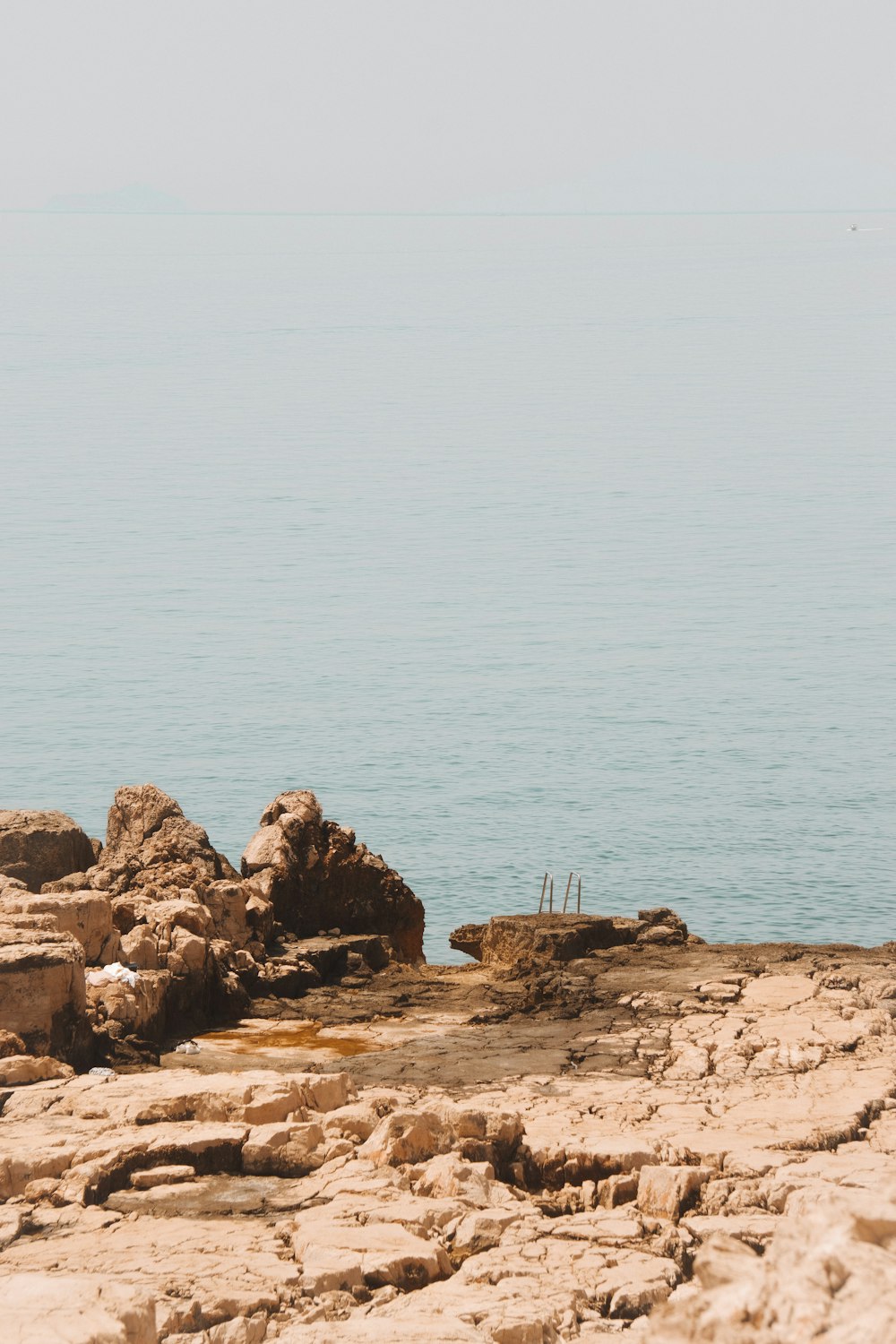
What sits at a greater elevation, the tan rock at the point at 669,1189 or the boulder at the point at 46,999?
the boulder at the point at 46,999

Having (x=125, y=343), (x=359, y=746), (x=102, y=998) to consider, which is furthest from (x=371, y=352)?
(x=102, y=998)

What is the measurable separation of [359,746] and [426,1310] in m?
36.2

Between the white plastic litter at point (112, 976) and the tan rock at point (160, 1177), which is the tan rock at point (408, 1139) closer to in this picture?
the tan rock at point (160, 1177)

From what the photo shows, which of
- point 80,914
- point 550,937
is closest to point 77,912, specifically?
point 80,914

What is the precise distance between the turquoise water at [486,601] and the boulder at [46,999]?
16.0 metres

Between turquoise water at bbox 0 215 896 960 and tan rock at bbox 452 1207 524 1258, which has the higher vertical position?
turquoise water at bbox 0 215 896 960

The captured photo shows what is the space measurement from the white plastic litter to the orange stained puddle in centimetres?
96

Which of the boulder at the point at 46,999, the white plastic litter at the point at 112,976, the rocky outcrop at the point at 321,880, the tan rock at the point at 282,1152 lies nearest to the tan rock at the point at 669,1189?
the tan rock at the point at 282,1152

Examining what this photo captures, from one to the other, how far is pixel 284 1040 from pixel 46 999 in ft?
9.84

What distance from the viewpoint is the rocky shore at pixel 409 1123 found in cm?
823

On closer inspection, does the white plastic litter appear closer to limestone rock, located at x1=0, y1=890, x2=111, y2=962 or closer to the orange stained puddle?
limestone rock, located at x1=0, y1=890, x2=111, y2=962

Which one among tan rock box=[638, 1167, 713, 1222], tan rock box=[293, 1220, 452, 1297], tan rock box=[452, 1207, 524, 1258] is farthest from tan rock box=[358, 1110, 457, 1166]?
tan rock box=[638, 1167, 713, 1222]

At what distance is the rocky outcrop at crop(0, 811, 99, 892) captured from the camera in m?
→ 19.9

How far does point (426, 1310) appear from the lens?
8508 millimetres
